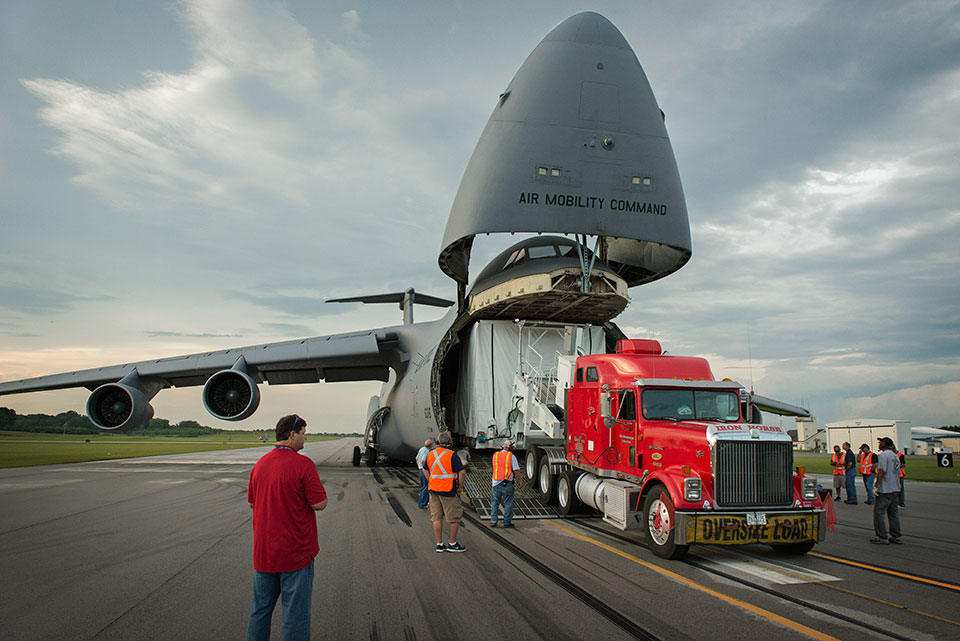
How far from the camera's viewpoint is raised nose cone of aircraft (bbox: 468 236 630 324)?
43.0ft

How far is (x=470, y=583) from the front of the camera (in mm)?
6535

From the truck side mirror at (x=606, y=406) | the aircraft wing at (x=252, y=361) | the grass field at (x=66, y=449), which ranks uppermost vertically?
the aircraft wing at (x=252, y=361)

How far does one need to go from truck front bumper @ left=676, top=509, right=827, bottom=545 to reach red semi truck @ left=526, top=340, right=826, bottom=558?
1cm

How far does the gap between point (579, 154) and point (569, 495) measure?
6.88m

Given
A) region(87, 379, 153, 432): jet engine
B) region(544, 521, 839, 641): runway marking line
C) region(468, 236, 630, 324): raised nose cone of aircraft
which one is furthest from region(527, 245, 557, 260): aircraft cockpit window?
region(87, 379, 153, 432): jet engine

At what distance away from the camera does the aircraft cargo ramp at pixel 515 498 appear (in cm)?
1162

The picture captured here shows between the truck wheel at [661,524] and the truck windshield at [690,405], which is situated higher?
the truck windshield at [690,405]

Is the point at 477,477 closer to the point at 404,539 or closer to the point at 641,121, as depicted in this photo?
the point at 404,539

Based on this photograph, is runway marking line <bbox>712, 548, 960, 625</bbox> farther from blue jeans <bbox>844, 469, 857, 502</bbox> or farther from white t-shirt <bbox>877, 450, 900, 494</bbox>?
blue jeans <bbox>844, 469, 857, 502</bbox>

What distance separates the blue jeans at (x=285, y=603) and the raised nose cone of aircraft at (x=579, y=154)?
9.23m

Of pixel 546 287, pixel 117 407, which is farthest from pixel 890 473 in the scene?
pixel 117 407

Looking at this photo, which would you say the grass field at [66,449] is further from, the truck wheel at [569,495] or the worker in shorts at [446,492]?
the worker in shorts at [446,492]

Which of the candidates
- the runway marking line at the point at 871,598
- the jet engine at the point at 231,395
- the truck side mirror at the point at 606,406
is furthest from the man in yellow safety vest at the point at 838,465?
the jet engine at the point at 231,395

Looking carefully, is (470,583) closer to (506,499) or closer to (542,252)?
(506,499)
